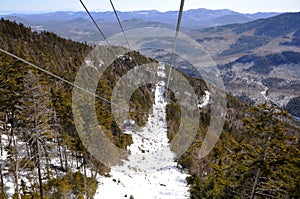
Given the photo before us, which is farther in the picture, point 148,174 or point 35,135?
point 148,174

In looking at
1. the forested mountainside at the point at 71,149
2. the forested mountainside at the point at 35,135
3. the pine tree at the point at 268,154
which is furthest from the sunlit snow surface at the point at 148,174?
the pine tree at the point at 268,154

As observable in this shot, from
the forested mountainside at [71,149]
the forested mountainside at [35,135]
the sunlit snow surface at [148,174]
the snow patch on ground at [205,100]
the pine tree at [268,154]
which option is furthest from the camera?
the snow patch on ground at [205,100]

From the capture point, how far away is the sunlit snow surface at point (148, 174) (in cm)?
2075

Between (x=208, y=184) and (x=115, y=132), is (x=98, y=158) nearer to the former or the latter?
(x=208, y=184)

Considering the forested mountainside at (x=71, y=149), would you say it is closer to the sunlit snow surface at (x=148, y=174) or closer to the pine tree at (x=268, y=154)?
the pine tree at (x=268, y=154)

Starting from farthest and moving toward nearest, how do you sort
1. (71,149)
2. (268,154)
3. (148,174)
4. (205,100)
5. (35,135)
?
(205,100)
(148,174)
(71,149)
(35,135)
(268,154)

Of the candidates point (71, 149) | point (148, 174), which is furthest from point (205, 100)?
point (71, 149)

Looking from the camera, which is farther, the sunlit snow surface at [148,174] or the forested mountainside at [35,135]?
the sunlit snow surface at [148,174]

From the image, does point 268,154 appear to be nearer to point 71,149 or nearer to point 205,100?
point 71,149

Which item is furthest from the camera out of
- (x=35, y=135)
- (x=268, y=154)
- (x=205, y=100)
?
(x=205, y=100)

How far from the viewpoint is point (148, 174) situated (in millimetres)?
27766

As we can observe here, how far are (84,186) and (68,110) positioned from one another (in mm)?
5733

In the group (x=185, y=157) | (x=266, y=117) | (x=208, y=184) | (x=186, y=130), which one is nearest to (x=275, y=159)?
(x=266, y=117)

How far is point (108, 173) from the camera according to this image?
73.5 ft
